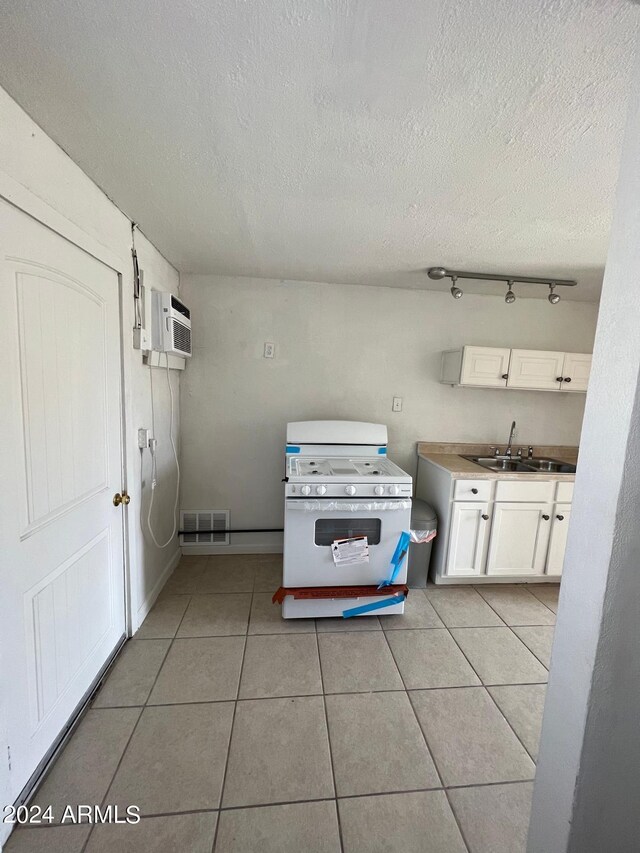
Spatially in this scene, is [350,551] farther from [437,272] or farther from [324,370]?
[437,272]

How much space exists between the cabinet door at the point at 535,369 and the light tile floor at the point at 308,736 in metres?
1.62

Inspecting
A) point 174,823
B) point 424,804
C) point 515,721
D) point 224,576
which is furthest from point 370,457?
point 174,823

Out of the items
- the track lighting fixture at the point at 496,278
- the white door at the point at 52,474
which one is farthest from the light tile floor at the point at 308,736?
the track lighting fixture at the point at 496,278

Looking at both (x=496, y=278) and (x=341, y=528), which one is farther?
(x=496, y=278)

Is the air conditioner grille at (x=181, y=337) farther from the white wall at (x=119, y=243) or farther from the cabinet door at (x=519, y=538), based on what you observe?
the cabinet door at (x=519, y=538)

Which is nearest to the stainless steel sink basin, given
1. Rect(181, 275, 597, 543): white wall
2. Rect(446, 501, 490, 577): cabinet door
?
Rect(181, 275, 597, 543): white wall

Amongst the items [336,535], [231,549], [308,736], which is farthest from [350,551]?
[231,549]

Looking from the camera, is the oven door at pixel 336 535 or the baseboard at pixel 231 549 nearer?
the oven door at pixel 336 535

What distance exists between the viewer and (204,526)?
283 cm

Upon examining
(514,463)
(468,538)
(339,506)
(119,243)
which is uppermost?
(119,243)

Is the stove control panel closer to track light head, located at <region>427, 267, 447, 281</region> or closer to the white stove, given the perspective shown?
the white stove

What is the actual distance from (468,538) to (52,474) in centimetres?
241

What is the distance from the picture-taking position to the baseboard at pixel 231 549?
2.86 m

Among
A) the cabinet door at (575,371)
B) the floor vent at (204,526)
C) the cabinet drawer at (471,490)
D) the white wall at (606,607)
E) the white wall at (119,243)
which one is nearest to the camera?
the white wall at (606,607)
